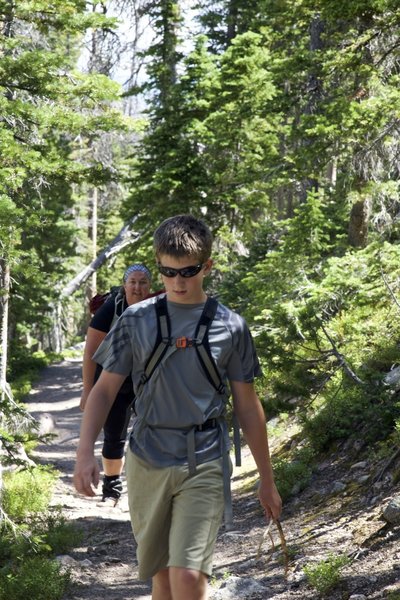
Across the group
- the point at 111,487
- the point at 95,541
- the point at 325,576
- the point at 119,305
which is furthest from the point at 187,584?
the point at 95,541

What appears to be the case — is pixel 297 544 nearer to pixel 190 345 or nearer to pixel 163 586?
pixel 163 586

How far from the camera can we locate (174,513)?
3.55 metres

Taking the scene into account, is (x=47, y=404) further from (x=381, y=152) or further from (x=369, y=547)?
(x=369, y=547)

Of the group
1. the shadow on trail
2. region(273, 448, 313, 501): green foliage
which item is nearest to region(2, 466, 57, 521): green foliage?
the shadow on trail

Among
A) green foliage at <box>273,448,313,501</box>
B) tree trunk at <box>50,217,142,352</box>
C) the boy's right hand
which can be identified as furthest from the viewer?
tree trunk at <box>50,217,142,352</box>

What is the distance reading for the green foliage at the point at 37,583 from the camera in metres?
6.79

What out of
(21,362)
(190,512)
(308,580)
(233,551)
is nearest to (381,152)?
(233,551)

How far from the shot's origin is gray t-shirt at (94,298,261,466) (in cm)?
350

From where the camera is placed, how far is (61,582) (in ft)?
22.7

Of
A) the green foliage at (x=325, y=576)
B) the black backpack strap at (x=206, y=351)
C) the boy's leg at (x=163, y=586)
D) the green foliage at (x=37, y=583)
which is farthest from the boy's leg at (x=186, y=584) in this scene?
the green foliage at (x=37, y=583)

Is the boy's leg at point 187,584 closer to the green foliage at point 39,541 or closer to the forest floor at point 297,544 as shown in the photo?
the forest floor at point 297,544

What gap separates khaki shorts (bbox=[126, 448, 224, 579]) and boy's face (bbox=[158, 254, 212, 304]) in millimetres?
708

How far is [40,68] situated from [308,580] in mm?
6927

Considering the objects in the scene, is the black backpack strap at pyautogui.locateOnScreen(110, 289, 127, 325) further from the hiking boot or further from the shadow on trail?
the shadow on trail
